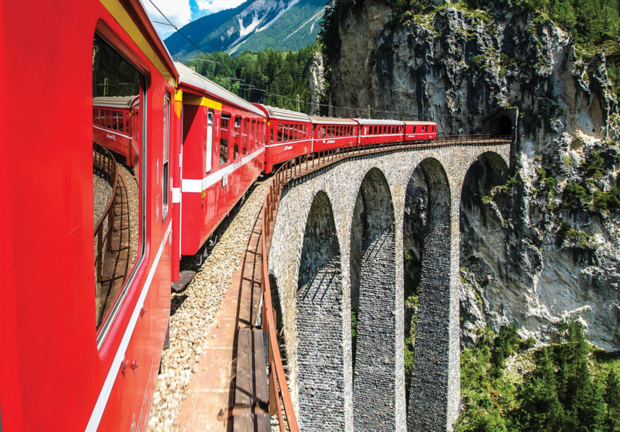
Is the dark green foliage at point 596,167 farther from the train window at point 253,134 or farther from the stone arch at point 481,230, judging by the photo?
the train window at point 253,134

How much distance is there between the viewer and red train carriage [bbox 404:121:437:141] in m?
23.9

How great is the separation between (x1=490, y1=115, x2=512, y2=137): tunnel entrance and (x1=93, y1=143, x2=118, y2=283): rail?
3118cm

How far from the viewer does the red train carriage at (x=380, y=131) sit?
2005 centimetres

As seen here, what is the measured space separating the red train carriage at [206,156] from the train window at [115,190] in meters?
2.66

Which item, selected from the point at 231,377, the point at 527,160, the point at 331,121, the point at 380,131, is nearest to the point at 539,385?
the point at 527,160

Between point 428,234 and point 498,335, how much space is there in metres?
10.4

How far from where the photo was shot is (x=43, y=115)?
1.20 meters

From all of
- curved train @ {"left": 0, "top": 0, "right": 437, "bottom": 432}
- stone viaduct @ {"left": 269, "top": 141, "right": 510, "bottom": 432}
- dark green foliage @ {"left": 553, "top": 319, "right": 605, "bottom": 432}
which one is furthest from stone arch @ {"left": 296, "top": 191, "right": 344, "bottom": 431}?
dark green foliage @ {"left": 553, "top": 319, "right": 605, "bottom": 432}

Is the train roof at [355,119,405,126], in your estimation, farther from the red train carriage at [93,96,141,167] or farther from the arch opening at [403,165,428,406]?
the red train carriage at [93,96,141,167]

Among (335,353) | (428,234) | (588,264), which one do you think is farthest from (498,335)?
(335,353)

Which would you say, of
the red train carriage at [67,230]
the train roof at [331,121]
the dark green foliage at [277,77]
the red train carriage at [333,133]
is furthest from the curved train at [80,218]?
the dark green foliage at [277,77]

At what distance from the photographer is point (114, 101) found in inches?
82.6

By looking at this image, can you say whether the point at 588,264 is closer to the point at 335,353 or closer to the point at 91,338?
the point at 335,353

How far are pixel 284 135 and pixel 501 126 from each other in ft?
74.7
